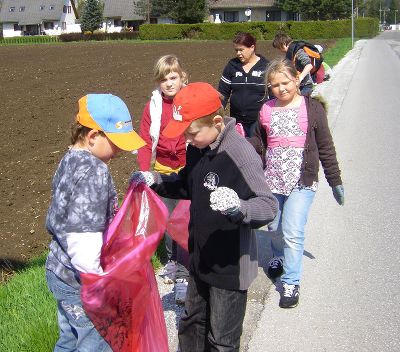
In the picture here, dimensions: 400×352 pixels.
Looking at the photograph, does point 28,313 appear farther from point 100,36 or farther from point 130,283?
point 100,36

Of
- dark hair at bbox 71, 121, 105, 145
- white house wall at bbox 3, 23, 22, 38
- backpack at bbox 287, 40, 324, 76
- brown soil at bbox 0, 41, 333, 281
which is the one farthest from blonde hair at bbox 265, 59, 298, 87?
white house wall at bbox 3, 23, 22, 38

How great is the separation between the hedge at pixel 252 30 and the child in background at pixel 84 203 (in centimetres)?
5462

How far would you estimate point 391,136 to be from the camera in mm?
10508

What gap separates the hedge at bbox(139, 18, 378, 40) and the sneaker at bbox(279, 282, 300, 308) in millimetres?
53254

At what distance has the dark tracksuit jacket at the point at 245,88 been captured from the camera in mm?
5934

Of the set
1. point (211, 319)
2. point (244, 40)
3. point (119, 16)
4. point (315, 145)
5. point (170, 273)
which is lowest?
point (170, 273)

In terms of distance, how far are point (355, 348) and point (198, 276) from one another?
1.19 meters

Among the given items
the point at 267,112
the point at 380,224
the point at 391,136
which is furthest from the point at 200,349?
the point at 391,136

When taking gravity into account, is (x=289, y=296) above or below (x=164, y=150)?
below

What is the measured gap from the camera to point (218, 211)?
290 cm

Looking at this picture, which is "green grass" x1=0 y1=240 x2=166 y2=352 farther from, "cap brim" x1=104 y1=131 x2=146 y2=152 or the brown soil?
"cap brim" x1=104 y1=131 x2=146 y2=152

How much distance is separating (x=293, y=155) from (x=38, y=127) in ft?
29.8

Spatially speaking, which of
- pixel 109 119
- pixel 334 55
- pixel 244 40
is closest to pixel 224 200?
pixel 109 119

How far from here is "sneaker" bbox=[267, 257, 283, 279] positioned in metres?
4.61
